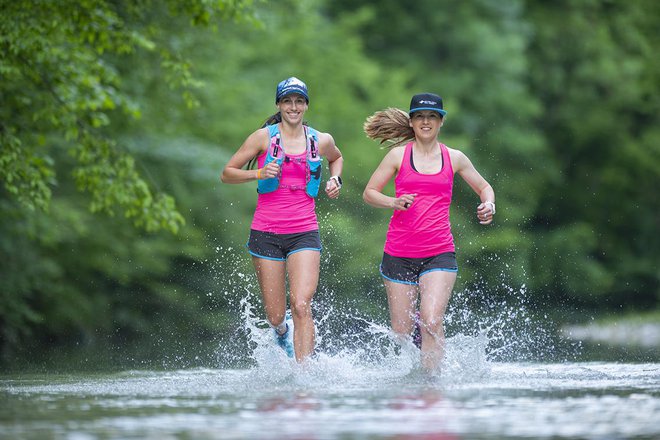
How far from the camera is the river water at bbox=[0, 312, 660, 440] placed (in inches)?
321

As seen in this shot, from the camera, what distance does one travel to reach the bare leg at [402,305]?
11.7m

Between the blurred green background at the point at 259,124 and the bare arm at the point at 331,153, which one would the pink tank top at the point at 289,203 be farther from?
the blurred green background at the point at 259,124

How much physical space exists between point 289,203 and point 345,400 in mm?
2233

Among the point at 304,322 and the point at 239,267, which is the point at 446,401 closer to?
the point at 304,322

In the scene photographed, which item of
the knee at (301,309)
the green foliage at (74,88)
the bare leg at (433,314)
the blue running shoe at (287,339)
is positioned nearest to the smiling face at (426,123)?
the bare leg at (433,314)

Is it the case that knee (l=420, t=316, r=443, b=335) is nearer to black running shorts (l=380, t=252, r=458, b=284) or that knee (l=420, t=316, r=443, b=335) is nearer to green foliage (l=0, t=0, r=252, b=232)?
black running shorts (l=380, t=252, r=458, b=284)

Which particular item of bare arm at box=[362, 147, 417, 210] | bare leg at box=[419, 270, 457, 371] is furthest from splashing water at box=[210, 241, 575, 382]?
bare arm at box=[362, 147, 417, 210]

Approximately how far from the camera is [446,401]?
962 centimetres

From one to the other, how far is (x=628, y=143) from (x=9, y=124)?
2907cm

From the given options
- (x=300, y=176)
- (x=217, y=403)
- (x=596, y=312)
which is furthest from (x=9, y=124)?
(x=596, y=312)

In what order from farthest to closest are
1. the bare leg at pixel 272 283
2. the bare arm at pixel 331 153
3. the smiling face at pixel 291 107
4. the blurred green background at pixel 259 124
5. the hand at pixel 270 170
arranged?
1. the blurred green background at pixel 259 124
2. the bare arm at pixel 331 153
3. the bare leg at pixel 272 283
4. the smiling face at pixel 291 107
5. the hand at pixel 270 170

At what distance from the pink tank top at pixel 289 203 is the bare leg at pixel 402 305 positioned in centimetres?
76

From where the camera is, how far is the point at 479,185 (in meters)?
12.0

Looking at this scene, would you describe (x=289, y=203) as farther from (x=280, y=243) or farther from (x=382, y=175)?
(x=382, y=175)
